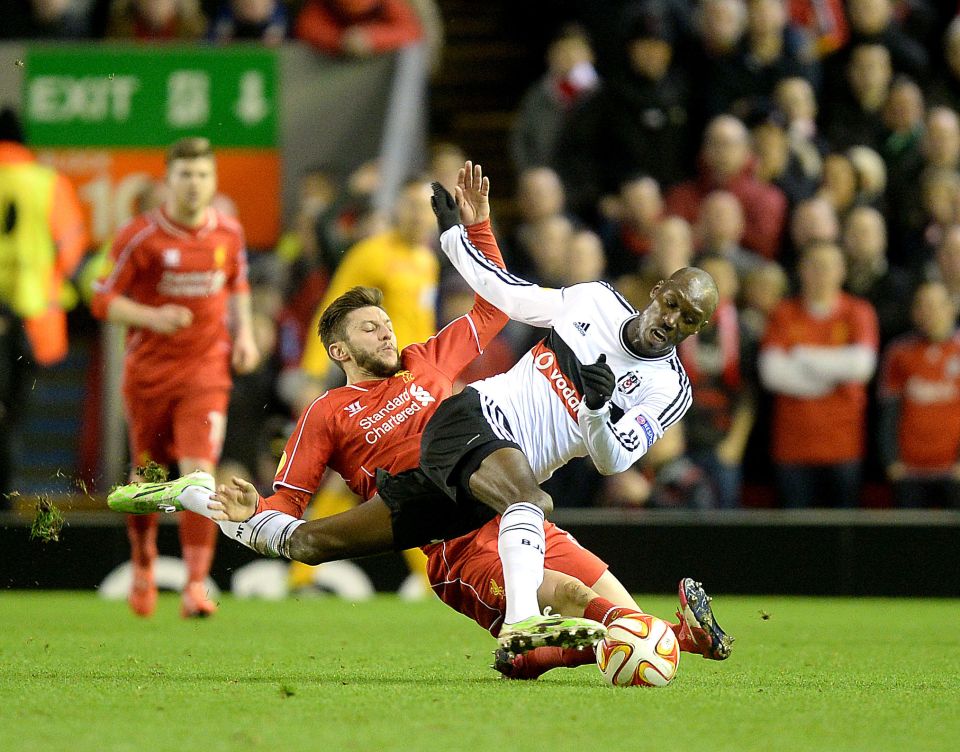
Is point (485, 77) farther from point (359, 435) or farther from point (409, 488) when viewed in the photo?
point (409, 488)

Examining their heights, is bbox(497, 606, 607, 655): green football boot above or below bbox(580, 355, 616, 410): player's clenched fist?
below

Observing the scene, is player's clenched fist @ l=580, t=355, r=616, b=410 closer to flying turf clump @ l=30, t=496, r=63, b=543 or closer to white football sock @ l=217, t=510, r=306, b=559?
white football sock @ l=217, t=510, r=306, b=559

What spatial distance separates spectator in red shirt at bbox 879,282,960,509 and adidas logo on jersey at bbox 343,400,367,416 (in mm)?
5296

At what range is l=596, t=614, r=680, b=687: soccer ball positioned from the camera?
17.1 ft

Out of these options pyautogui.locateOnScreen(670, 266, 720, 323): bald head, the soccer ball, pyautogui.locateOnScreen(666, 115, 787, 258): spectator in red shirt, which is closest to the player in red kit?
the soccer ball

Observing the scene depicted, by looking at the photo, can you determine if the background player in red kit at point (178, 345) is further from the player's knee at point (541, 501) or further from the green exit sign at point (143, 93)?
the green exit sign at point (143, 93)

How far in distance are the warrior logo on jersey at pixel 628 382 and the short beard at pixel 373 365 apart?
0.94m

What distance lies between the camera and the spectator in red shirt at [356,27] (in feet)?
40.3

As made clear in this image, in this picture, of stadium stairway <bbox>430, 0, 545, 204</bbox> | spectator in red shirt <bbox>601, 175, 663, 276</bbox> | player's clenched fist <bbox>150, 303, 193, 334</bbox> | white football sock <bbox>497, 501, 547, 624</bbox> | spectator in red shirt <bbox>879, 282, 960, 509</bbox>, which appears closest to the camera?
white football sock <bbox>497, 501, 547, 624</bbox>

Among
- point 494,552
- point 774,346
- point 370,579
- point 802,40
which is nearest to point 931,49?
point 802,40

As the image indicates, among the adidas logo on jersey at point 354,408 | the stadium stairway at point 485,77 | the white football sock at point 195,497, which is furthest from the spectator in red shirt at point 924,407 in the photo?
the white football sock at point 195,497

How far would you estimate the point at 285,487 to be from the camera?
6.10 metres

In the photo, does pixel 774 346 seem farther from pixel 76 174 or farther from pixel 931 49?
pixel 76 174

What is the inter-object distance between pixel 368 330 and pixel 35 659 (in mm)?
1730
